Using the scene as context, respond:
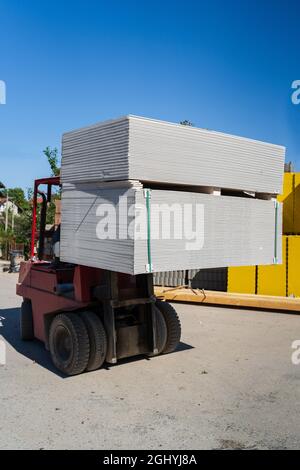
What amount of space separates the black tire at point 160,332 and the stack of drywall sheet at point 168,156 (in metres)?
2.46

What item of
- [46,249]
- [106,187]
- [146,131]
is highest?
[146,131]

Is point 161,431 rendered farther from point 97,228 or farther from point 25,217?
point 25,217

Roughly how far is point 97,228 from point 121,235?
514mm

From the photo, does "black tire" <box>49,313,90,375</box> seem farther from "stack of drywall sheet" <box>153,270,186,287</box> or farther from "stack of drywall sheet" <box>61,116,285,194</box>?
"stack of drywall sheet" <box>153,270,186,287</box>

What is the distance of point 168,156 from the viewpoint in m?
4.99

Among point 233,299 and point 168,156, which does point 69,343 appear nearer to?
point 168,156

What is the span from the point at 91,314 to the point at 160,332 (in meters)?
1.29

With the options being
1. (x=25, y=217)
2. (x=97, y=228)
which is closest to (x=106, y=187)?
(x=97, y=228)

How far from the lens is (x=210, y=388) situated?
5.72m

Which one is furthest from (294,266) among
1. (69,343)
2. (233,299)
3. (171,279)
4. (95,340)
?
(69,343)

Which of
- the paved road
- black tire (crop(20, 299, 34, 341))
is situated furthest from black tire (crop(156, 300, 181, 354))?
black tire (crop(20, 299, 34, 341))

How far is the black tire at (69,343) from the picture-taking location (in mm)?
5938

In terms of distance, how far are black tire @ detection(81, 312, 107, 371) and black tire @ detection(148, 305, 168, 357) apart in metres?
1.01
